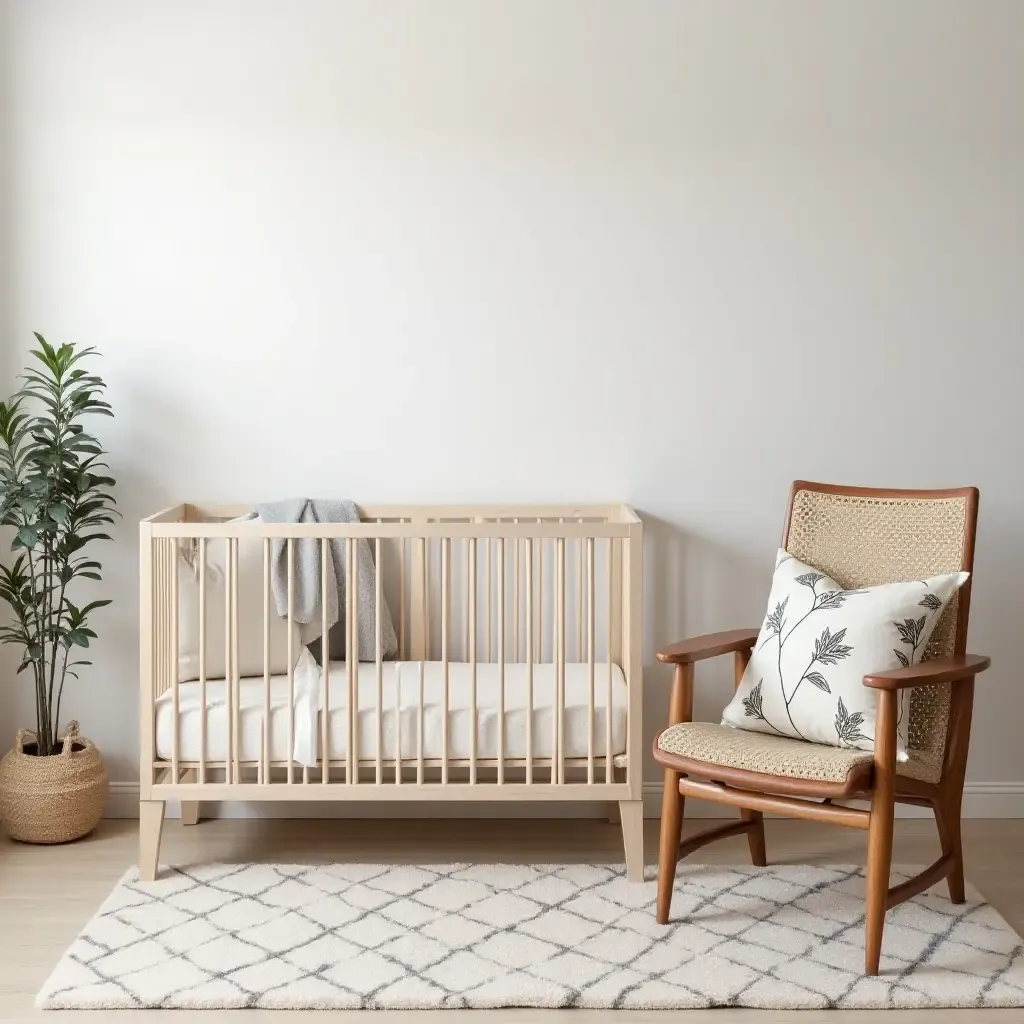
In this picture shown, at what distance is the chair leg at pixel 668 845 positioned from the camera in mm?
2414

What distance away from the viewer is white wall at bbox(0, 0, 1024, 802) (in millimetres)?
3066

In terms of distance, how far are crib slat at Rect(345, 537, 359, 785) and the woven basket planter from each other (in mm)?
749

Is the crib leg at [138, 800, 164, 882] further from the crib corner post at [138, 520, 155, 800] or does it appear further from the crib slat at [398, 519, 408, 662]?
the crib slat at [398, 519, 408, 662]

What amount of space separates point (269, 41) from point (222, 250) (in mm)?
558

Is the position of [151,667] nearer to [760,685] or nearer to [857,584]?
[760,685]

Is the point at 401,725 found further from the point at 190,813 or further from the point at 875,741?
the point at 875,741

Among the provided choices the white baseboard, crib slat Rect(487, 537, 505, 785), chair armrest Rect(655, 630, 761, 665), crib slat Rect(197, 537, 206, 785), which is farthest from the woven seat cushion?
crib slat Rect(197, 537, 206, 785)

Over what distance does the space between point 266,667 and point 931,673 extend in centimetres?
140

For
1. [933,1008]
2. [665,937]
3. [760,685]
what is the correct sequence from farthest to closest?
[760,685] < [665,937] < [933,1008]

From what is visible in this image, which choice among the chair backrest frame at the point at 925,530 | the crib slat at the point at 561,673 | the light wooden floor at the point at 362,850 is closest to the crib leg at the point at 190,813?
the light wooden floor at the point at 362,850

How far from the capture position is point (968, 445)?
3.15 m

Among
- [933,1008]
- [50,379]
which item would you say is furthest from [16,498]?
[933,1008]

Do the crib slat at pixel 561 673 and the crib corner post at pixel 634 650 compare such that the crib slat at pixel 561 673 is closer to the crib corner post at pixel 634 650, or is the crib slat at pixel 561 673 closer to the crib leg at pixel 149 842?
the crib corner post at pixel 634 650

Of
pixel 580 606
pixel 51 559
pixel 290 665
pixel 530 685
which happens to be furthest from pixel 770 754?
pixel 51 559
